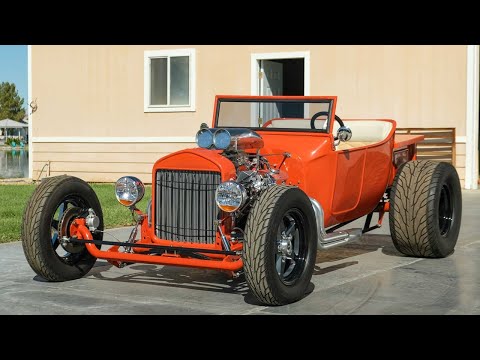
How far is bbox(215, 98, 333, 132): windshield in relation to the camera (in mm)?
7195

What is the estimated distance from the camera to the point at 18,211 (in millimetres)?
11391

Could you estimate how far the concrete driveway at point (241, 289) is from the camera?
5.47 m

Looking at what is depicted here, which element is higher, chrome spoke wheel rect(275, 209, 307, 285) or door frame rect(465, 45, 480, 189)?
door frame rect(465, 45, 480, 189)

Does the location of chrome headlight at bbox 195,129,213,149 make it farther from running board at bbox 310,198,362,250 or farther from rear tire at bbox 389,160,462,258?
rear tire at bbox 389,160,462,258

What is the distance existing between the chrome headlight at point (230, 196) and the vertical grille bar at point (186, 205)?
0.29 metres

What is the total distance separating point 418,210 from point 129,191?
2.89m

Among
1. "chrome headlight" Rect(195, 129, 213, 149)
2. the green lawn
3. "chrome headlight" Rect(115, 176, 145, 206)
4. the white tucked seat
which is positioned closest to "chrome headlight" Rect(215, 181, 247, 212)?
"chrome headlight" Rect(195, 129, 213, 149)

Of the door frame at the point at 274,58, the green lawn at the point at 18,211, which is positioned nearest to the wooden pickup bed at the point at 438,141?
the door frame at the point at 274,58

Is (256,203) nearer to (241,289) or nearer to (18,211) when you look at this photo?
(241,289)

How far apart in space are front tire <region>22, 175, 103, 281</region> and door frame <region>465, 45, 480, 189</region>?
10340mm

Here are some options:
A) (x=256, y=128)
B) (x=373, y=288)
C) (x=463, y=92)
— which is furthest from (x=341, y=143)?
(x=463, y=92)

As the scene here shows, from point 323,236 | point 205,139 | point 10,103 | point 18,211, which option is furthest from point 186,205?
point 10,103

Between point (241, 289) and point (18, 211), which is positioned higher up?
point (18, 211)

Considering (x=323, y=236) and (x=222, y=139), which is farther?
(x=323, y=236)
